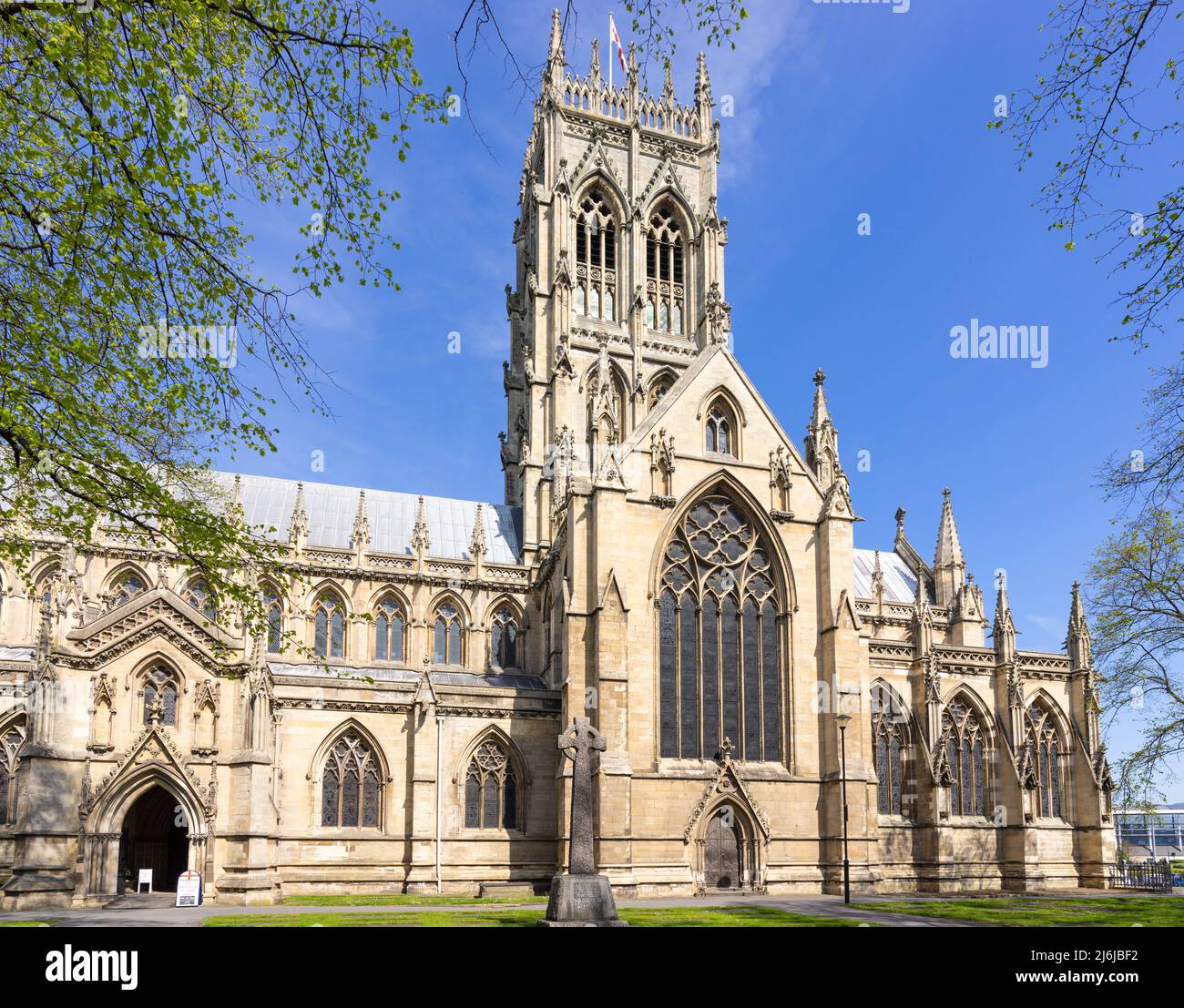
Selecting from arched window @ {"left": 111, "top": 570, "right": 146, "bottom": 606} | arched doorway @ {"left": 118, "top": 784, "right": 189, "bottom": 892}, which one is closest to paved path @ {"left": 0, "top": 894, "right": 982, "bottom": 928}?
arched doorway @ {"left": 118, "top": 784, "right": 189, "bottom": 892}

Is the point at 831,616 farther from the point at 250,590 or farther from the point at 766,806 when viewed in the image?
the point at 250,590

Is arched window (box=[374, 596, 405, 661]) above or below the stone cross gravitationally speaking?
above

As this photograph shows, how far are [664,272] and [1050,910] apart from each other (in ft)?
130

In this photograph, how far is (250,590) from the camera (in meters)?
15.0

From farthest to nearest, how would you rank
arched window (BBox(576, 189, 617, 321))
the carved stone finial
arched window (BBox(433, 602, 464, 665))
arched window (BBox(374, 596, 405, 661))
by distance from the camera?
arched window (BBox(576, 189, 617, 321)) → the carved stone finial → arched window (BBox(433, 602, 464, 665)) → arched window (BBox(374, 596, 405, 661))

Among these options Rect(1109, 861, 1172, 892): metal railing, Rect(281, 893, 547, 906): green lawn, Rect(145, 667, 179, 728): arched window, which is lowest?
Rect(1109, 861, 1172, 892): metal railing

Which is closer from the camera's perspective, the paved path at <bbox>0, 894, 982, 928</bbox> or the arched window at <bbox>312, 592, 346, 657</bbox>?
the paved path at <bbox>0, 894, 982, 928</bbox>

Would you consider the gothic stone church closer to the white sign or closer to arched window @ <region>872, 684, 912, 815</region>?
arched window @ <region>872, 684, 912, 815</region>

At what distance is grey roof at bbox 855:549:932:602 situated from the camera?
50431mm

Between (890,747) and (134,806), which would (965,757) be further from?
(134,806)

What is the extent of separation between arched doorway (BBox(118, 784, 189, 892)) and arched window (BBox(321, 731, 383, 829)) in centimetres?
440

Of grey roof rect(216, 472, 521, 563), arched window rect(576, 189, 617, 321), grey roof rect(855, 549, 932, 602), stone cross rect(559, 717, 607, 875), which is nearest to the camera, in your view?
stone cross rect(559, 717, 607, 875)
